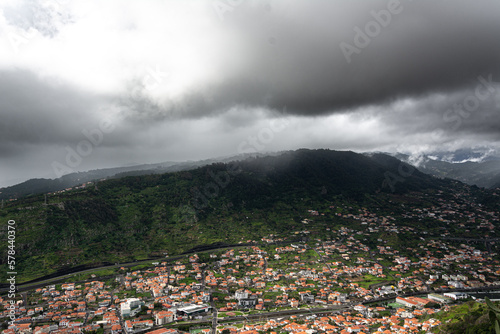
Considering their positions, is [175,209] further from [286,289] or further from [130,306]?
[286,289]

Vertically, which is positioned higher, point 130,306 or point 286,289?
point 130,306

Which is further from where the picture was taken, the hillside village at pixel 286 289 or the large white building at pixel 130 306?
the large white building at pixel 130 306

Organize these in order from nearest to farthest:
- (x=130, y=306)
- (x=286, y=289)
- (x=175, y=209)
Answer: (x=130, y=306)
(x=286, y=289)
(x=175, y=209)

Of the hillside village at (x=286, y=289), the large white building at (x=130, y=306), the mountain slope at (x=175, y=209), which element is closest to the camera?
the hillside village at (x=286, y=289)

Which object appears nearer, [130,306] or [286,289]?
[130,306]

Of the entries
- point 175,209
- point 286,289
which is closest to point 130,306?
point 286,289

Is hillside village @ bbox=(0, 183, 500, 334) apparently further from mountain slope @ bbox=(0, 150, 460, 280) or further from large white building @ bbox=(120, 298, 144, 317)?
mountain slope @ bbox=(0, 150, 460, 280)

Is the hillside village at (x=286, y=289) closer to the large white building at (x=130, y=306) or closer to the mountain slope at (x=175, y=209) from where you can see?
the large white building at (x=130, y=306)

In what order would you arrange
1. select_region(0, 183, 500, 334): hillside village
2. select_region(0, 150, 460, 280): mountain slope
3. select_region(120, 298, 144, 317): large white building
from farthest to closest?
select_region(0, 150, 460, 280): mountain slope → select_region(120, 298, 144, 317): large white building → select_region(0, 183, 500, 334): hillside village

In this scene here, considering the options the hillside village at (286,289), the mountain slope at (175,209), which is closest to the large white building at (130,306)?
the hillside village at (286,289)

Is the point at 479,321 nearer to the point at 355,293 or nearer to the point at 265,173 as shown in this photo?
the point at 355,293

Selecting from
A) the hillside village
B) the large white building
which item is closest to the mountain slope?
the hillside village

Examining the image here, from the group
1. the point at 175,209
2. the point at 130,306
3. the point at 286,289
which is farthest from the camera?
the point at 175,209

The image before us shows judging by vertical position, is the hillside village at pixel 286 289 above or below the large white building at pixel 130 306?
below
